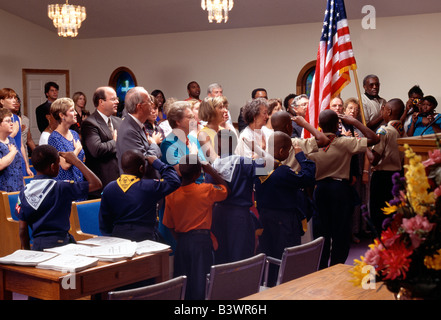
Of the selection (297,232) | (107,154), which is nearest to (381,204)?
(297,232)

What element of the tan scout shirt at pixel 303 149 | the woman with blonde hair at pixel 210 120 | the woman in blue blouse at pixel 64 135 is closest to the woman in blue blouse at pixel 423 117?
the tan scout shirt at pixel 303 149

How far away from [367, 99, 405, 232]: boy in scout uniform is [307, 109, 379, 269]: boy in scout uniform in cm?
74

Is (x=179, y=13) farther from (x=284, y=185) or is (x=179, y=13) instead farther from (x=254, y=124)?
(x=284, y=185)

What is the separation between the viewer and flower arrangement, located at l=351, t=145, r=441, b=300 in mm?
1855

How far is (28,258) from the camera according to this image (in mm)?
3137

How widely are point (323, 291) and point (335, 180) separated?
89.5 inches

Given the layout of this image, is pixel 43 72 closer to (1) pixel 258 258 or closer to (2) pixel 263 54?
(2) pixel 263 54

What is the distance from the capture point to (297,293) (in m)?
2.51

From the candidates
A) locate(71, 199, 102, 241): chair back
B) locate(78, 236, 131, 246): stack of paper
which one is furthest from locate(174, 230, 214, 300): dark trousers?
locate(71, 199, 102, 241): chair back

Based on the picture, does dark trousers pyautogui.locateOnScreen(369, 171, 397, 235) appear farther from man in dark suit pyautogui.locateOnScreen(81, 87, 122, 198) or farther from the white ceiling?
the white ceiling

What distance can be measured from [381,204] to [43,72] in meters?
8.89

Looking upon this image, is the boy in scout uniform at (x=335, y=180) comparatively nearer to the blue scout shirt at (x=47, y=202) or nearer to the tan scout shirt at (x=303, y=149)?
the tan scout shirt at (x=303, y=149)

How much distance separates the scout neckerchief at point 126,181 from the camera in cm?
366
